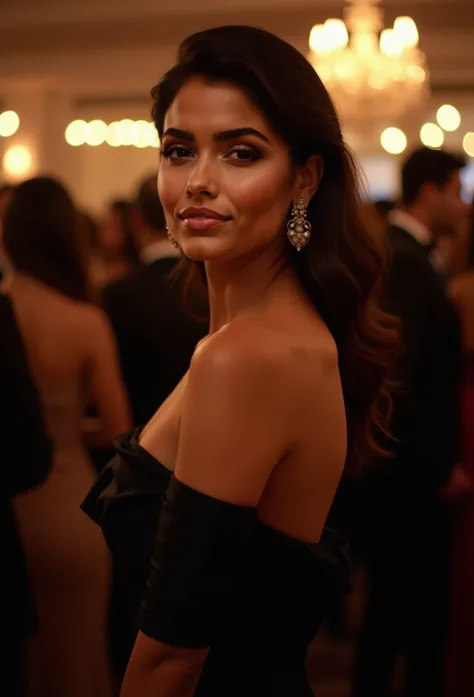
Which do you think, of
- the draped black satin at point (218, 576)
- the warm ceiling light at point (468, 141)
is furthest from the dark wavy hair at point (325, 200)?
the warm ceiling light at point (468, 141)

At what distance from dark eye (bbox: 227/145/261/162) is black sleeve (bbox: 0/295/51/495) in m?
0.87

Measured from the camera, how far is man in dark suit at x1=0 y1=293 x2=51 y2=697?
6.08ft

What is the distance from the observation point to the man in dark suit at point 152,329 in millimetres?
2951

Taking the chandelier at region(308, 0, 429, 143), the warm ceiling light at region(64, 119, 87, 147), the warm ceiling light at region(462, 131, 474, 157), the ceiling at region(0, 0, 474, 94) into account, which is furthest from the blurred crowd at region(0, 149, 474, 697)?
the warm ceiling light at region(462, 131, 474, 157)

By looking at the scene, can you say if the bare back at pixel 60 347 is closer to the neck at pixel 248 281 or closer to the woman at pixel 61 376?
the woman at pixel 61 376

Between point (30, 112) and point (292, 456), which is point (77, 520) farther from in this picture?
point (30, 112)

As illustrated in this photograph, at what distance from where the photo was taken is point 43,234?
8.18 feet

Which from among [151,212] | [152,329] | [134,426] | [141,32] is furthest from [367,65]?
[134,426]

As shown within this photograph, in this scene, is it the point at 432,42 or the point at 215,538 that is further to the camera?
the point at 432,42

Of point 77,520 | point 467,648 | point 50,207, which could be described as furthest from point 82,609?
point 467,648

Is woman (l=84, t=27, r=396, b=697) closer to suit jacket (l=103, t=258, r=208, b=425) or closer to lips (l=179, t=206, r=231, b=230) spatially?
lips (l=179, t=206, r=231, b=230)

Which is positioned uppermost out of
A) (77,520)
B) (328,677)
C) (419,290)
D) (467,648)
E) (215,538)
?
(419,290)

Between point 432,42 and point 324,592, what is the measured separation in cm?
847

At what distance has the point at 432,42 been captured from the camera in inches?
350
